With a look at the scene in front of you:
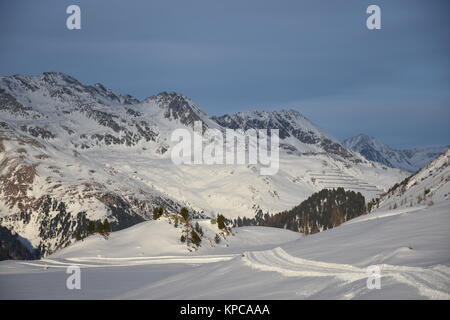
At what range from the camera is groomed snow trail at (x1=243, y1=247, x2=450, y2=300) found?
777 inches

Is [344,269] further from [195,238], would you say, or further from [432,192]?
[195,238]

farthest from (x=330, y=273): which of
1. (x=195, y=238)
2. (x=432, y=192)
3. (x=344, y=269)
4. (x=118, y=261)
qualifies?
(x=195, y=238)

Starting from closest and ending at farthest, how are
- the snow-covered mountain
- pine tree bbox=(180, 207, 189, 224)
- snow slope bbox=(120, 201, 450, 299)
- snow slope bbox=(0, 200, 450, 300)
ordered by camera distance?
1. snow slope bbox=(120, 201, 450, 299)
2. snow slope bbox=(0, 200, 450, 300)
3. the snow-covered mountain
4. pine tree bbox=(180, 207, 189, 224)

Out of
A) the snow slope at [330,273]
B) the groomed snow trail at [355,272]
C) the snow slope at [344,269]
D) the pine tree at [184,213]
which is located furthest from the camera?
the pine tree at [184,213]

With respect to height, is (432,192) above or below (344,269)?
above

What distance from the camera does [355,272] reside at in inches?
947

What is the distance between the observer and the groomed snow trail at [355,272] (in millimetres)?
19734

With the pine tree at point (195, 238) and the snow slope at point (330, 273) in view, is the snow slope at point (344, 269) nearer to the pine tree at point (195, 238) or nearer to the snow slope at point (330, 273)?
the snow slope at point (330, 273)

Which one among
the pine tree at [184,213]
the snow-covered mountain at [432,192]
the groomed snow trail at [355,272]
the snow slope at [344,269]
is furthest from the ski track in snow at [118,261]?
the groomed snow trail at [355,272]

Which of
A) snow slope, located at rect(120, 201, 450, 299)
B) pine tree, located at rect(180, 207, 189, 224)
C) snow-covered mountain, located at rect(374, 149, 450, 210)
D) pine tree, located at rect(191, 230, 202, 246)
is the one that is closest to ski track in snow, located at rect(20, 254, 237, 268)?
pine tree, located at rect(191, 230, 202, 246)

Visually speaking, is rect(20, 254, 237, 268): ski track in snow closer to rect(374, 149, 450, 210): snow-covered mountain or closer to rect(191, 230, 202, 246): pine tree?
rect(191, 230, 202, 246): pine tree

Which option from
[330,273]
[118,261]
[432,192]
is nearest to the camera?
[330,273]

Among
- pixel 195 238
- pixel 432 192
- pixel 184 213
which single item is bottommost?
pixel 195 238
